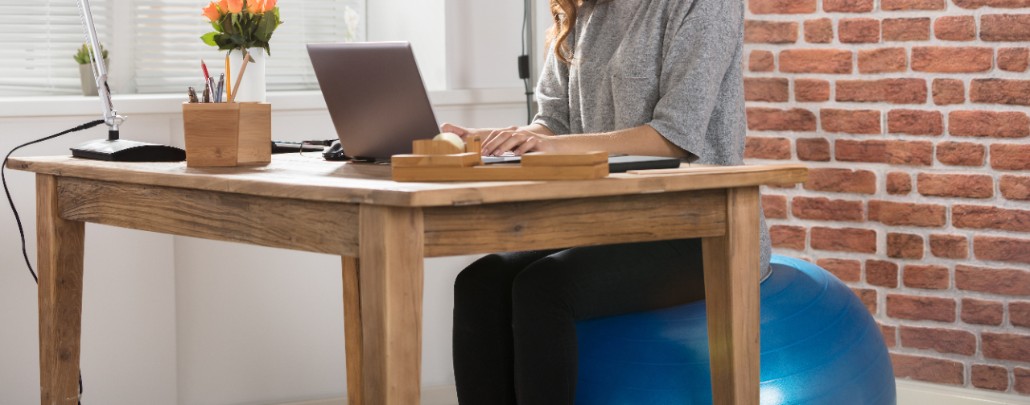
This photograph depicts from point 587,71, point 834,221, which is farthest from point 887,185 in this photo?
point 587,71

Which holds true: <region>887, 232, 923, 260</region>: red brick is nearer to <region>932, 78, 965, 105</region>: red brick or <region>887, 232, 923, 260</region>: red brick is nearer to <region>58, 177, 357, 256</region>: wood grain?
<region>932, 78, 965, 105</region>: red brick

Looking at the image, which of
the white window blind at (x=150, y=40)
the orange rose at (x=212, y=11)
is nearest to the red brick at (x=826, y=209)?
the white window blind at (x=150, y=40)

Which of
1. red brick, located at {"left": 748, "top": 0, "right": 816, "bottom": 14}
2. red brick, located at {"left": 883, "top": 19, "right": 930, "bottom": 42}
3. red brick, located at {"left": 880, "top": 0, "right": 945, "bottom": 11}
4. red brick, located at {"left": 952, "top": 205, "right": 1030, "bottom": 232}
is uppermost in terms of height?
red brick, located at {"left": 748, "top": 0, "right": 816, "bottom": 14}

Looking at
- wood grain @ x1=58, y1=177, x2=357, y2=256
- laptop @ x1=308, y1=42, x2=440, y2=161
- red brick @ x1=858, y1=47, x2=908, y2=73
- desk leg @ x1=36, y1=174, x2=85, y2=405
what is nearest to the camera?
wood grain @ x1=58, y1=177, x2=357, y2=256

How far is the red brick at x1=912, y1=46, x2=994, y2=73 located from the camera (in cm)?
270

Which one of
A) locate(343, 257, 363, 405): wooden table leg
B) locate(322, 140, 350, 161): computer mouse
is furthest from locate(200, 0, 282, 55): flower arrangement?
locate(343, 257, 363, 405): wooden table leg

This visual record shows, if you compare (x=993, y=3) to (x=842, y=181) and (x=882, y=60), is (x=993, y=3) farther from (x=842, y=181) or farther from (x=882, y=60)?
(x=842, y=181)

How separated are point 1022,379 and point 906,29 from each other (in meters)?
0.83

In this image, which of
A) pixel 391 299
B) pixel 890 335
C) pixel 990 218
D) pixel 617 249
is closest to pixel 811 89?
pixel 990 218

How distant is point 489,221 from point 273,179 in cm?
32

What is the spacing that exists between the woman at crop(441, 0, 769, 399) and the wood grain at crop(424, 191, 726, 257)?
0.94 feet

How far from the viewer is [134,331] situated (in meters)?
2.75

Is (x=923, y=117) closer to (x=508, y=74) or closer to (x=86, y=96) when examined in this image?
(x=508, y=74)

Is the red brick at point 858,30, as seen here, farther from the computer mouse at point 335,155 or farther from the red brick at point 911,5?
the computer mouse at point 335,155
